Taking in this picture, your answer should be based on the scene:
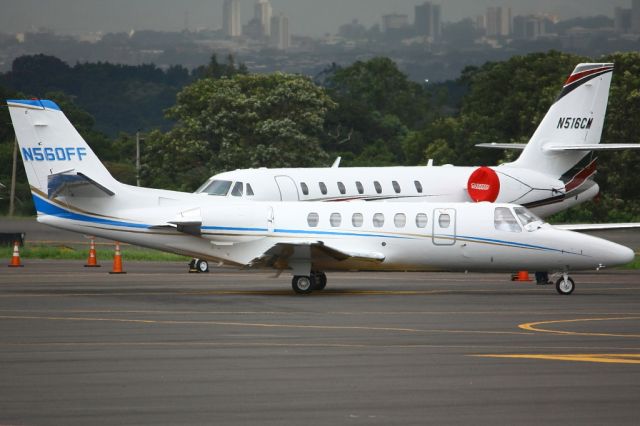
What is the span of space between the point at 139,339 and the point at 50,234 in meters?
39.3

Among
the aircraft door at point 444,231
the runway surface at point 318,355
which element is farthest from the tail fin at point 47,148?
the aircraft door at point 444,231

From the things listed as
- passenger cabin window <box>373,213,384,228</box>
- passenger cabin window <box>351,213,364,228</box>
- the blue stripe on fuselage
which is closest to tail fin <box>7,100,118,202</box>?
the blue stripe on fuselage

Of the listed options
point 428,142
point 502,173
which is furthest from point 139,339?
point 428,142

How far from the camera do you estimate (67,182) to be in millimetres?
27312

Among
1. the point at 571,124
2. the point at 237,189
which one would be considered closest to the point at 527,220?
the point at 237,189

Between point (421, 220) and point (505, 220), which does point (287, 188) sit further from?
point (505, 220)

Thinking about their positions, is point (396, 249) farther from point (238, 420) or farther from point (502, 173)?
point (238, 420)

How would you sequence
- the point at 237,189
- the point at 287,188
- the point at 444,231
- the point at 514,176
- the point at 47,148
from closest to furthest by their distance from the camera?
the point at 444,231 → the point at 47,148 → the point at 237,189 → the point at 287,188 → the point at 514,176

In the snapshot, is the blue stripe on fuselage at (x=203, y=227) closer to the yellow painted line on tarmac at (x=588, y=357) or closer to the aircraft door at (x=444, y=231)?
the aircraft door at (x=444, y=231)

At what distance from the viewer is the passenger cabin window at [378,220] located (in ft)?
89.2

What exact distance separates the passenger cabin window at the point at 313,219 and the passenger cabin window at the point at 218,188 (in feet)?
24.5

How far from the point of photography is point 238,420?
40.2 feet

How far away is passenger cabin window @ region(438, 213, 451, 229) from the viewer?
2703 centimetres

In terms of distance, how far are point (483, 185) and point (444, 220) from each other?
10883mm
